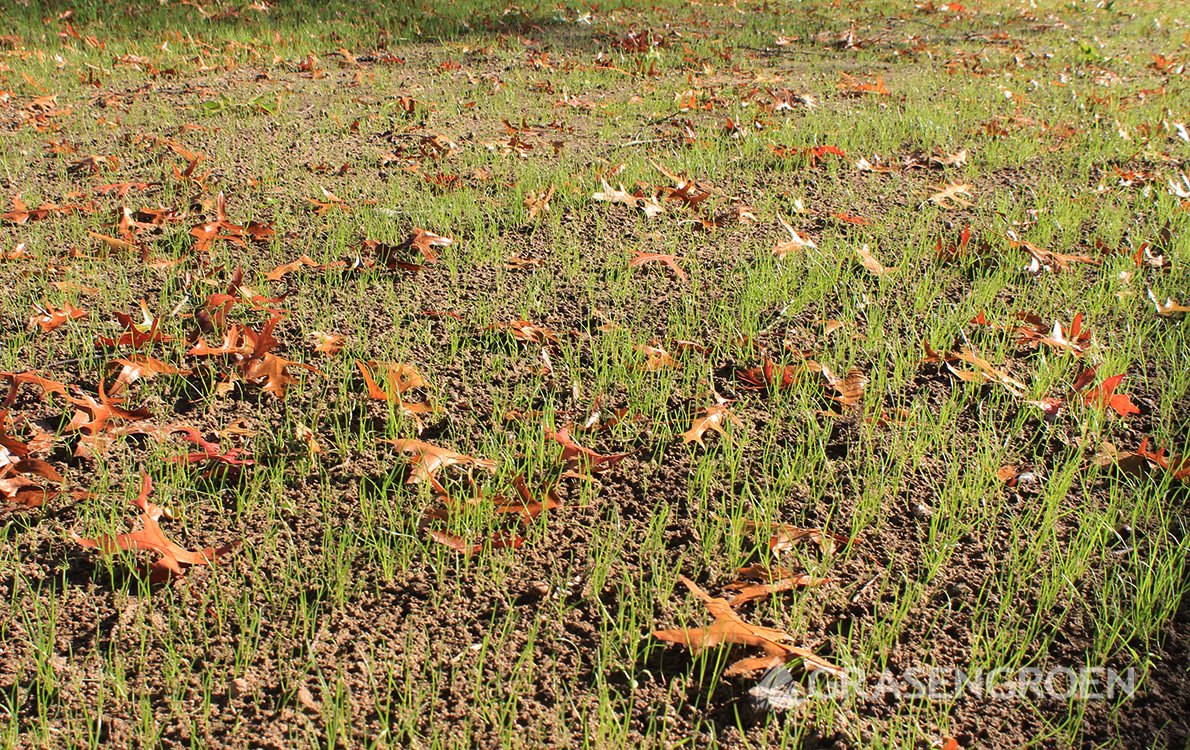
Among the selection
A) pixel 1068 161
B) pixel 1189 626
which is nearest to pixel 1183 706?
pixel 1189 626

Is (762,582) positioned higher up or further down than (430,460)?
further down

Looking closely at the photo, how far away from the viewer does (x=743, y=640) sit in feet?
5.54

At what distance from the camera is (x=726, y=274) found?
334cm

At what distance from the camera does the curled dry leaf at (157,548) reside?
1.81m

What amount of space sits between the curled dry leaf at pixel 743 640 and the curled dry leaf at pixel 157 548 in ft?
3.00

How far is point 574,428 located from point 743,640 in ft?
2.77

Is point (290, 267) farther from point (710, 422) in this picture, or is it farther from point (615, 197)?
point (710, 422)

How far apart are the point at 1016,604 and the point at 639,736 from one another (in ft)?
2.69

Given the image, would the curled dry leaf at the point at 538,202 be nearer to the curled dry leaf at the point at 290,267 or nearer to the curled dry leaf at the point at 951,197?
the curled dry leaf at the point at 290,267

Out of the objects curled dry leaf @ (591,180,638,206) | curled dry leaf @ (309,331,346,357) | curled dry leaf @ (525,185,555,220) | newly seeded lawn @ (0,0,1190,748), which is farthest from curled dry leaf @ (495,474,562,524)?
curled dry leaf @ (591,180,638,206)

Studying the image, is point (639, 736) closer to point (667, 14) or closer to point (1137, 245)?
point (1137, 245)

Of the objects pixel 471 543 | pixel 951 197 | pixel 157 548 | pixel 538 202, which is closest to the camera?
pixel 157 548

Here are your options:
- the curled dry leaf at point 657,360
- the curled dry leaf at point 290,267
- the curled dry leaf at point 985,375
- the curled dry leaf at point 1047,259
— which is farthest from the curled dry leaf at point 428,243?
the curled dry leaf at point 1047,259

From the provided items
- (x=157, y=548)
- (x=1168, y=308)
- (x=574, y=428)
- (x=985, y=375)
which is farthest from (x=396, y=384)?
(x=1168, y=308)
